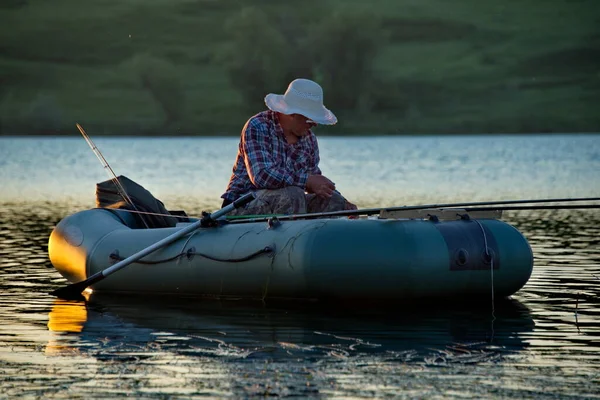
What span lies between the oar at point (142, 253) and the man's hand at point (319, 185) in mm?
679

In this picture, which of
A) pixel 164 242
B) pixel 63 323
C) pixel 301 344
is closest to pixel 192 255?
pixel 164 242

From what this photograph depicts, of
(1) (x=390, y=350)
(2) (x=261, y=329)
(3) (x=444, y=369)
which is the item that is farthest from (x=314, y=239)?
(3) (x=444, y=369)

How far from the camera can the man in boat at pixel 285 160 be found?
34.0ft

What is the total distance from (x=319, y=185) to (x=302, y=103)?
698 millimetres

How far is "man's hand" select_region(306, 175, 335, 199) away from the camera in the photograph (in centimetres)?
1035

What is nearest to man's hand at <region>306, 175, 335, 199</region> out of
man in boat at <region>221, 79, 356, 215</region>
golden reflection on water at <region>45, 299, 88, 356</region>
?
man in boat at <region>221, 79, 356, 215</region>

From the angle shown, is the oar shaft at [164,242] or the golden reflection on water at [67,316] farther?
the oar shaft at [164,242]

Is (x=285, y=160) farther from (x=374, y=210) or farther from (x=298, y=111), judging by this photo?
(x=374, y=210)

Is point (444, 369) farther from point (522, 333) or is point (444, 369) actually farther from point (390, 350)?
point (522, 333)

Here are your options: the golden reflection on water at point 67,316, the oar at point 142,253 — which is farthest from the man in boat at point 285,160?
the golden reflection on water at point 67,316

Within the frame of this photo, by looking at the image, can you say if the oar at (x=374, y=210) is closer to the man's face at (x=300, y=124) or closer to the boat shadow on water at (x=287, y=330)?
the boat shadow on water at (x=287, y=330)

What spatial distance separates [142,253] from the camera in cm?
1017

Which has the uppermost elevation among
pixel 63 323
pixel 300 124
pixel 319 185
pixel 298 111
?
pixel 298 111

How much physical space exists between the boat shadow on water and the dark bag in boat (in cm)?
102
